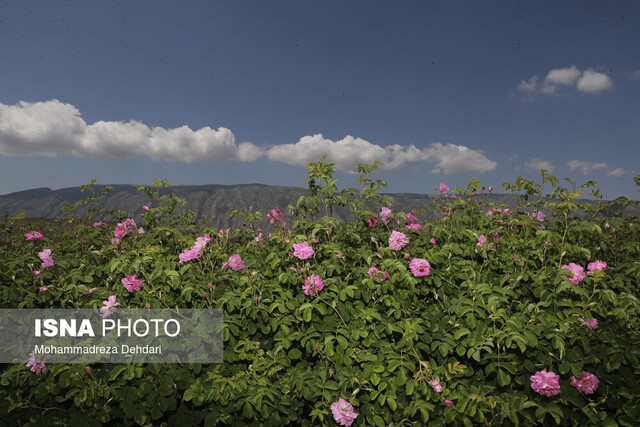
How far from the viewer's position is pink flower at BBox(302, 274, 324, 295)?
8.57ft

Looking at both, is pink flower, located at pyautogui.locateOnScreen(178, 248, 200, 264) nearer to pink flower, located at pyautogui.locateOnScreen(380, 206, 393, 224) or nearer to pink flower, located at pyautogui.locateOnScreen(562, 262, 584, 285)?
pink flower, located at pyautogui.locateOnScreen(380, 206, 393, 224)

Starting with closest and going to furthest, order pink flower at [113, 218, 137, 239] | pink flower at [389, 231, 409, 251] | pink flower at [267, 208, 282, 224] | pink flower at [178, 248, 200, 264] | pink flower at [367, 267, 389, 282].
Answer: pink flower at [367, 267, 389, 282], pink flower at [178, 248, 200, 264], pink flower at [389, 231, 409, 251], pink flower at [113, 218, 137, 239], pink flower at [267, 208, 282, 224]

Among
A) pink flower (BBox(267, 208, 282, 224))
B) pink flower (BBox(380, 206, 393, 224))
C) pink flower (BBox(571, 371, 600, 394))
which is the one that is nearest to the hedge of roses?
pink flower (BBox(571, 371, 600, 394))

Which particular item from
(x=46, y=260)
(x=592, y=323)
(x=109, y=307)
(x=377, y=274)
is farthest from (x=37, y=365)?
(x=592, y=323)

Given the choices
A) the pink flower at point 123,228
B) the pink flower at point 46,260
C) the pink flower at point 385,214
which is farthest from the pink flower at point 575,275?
the pink flower at point 46,260

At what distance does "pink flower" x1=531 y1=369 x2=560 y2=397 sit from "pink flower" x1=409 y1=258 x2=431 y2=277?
1.00 metres

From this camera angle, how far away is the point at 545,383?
2.19 meters

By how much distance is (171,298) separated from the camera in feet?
8.81

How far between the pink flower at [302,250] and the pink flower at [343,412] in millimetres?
1105

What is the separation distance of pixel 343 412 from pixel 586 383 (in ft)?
5.61

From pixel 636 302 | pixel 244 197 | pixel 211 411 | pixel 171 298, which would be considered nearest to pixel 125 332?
pixel 171 298

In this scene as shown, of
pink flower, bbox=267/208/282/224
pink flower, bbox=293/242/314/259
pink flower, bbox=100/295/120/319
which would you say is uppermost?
pink flower, bbox=267/208/282/224

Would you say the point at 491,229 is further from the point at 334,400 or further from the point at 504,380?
the point at 334,400

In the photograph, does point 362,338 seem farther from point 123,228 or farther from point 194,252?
point 123,228
